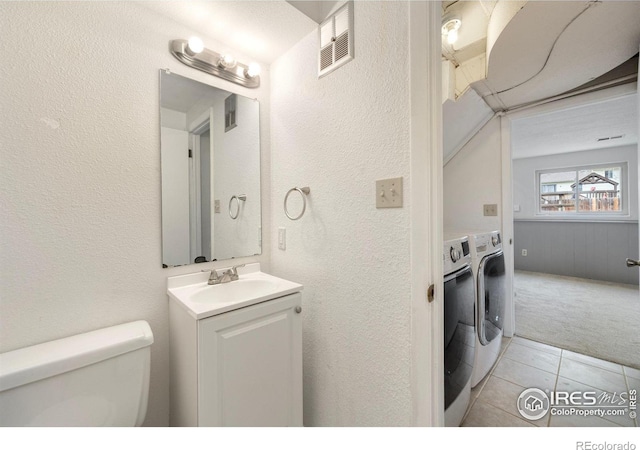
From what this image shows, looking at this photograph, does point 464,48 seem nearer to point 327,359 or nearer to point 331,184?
point 331,184

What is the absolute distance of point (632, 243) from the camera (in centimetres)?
365

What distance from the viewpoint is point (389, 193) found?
0.97 meters

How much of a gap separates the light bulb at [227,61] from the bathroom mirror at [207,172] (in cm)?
13

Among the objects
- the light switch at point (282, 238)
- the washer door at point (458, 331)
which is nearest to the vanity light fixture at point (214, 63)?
the light switch at point (282, 238)

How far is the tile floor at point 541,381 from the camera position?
144cm

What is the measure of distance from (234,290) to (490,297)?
1.77 meters

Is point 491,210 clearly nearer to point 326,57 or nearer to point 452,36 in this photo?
point 452,36

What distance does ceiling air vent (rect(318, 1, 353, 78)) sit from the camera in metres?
1.10

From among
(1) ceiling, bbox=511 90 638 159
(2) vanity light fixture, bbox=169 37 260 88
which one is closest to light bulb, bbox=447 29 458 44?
(2) vanity light fixture, bbox=169 37 260 88

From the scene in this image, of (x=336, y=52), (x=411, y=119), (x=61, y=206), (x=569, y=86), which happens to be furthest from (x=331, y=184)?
(x=569, y=86)

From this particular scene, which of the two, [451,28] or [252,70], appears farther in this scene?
[451,28]

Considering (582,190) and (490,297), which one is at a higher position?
(582,190)

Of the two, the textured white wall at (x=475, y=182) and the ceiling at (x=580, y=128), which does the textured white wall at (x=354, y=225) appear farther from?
the ceiling at (x=580, y=128)

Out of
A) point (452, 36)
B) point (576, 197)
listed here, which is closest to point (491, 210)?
point (452, 36)
